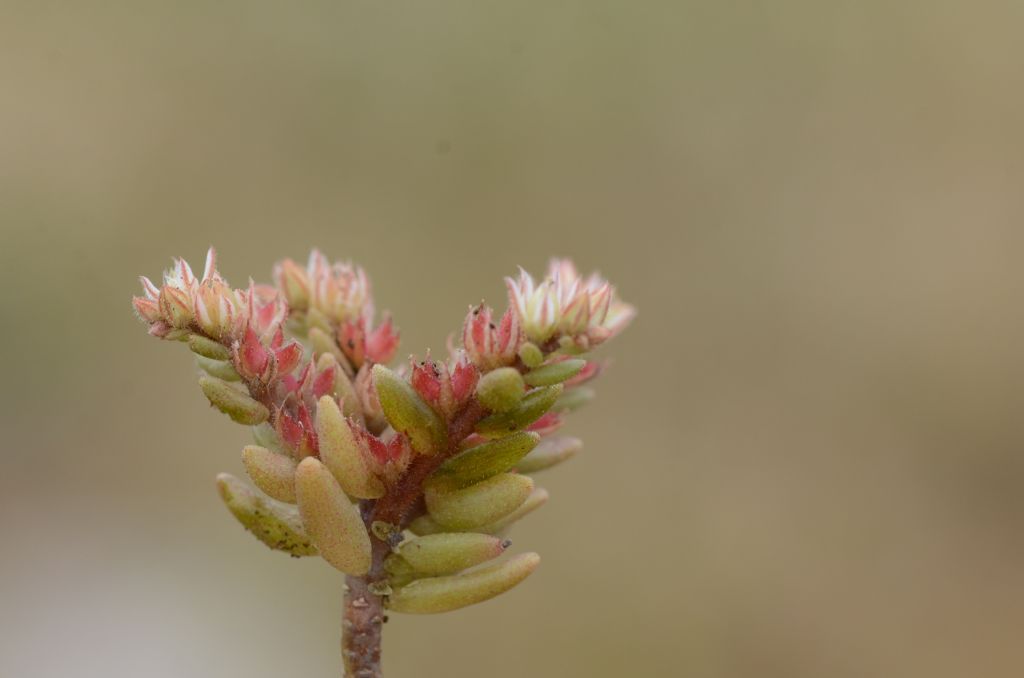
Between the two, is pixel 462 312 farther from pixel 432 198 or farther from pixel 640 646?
pixel 640 646

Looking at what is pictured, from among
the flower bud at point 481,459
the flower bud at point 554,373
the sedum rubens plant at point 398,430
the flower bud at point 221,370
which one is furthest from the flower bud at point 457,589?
the flower bud at point 221,370

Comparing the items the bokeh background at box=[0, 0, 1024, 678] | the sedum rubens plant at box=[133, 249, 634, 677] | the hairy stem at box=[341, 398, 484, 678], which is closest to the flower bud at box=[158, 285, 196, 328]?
the sedum rubens plant at box=[133, 249, 634, 677]

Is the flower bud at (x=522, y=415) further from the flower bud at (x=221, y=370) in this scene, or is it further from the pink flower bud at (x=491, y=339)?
the flower bud at (x=221, y=370)

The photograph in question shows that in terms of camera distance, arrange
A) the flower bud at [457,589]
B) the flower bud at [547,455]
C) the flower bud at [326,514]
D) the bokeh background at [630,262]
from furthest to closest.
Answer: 1. the bokeh background at [630,262]
2. the flower bud at [547,455]
3. the flower bud at [457,589]
4. the flower bud at [326,514]

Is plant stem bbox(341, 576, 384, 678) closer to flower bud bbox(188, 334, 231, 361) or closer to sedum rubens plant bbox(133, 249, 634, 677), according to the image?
sedum rubens plant bbox(133, 249, 634, 677)

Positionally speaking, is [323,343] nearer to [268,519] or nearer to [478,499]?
[268,519]
